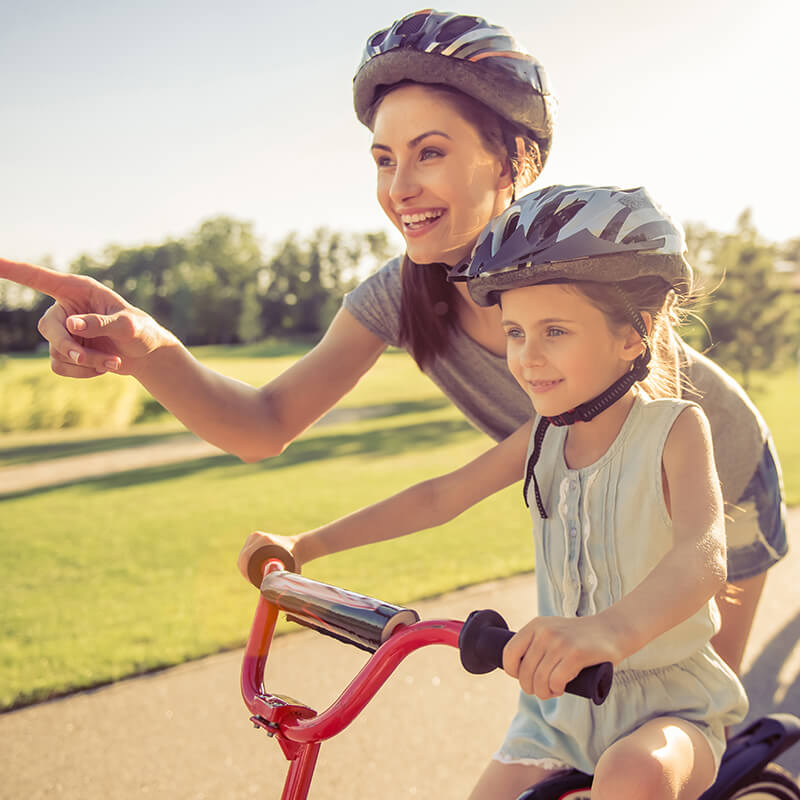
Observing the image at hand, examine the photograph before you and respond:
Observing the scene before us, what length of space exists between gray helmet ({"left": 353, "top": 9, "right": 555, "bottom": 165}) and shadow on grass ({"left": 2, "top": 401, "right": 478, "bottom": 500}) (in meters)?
8.60

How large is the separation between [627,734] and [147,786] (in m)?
2.20

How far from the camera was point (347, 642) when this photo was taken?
1.60m

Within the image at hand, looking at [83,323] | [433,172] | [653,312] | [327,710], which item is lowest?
[327,710]

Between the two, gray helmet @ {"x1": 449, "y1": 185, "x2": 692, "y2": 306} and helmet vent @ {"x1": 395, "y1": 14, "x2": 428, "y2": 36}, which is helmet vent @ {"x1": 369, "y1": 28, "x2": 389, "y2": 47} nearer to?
helmet vent @ {"x1": 395, "y1": 14, "x2": 428, "y2": 36}

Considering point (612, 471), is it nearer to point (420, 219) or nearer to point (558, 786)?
point (558, 786)

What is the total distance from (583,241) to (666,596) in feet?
2.37

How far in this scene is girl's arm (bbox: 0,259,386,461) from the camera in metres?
1.83

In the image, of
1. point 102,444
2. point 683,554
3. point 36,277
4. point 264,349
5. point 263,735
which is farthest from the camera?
point 264,349

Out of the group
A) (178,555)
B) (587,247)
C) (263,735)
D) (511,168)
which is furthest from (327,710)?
(178,555)

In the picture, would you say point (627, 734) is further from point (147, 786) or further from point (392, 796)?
point (147, 786)

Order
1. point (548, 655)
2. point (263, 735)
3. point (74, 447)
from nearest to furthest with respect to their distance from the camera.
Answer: point (548, 655), point (263, 735), point (74, 447)

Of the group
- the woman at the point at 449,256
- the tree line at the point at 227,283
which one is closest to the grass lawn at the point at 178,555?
the woman at the point at 449,256

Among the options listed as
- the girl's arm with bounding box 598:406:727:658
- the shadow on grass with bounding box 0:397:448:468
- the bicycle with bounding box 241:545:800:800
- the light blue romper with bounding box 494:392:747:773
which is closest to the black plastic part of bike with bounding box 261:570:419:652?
the bicycle with bounding box 241:545:800:800

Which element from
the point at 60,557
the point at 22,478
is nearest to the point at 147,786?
the point at 60,557
